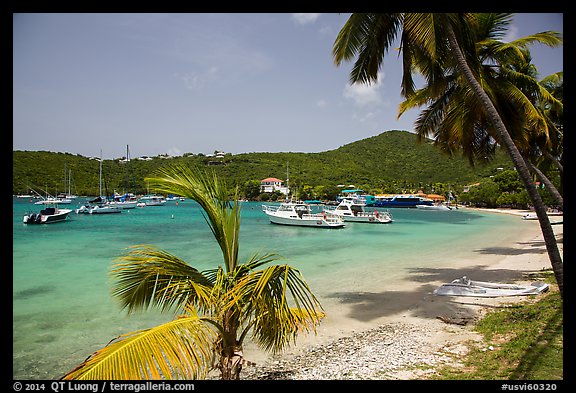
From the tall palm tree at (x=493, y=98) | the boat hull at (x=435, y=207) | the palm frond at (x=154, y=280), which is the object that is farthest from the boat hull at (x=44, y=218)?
the boat hull at (x=435, y=207)

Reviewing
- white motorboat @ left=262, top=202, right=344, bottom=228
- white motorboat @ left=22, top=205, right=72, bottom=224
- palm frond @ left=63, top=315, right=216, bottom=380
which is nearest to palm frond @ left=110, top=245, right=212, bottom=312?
palm frond @ left=63, top=315, right=216, bottom=380

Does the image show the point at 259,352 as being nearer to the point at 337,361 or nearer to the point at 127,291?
the point at 337,361

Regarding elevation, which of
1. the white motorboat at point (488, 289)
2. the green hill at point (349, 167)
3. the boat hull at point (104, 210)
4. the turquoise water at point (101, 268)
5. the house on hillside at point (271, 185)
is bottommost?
the turquoise water at point (101, 268)

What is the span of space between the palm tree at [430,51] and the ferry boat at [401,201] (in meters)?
67.8

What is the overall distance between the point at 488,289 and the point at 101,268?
15205mm

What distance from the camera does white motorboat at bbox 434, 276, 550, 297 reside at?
29.9ft

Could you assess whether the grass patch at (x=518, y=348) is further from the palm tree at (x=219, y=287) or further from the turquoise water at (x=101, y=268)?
the turquoise water at (x=101, y=268)

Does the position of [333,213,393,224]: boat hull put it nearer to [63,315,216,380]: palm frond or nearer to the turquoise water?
the turquoise water

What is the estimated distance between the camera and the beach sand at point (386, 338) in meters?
5.51

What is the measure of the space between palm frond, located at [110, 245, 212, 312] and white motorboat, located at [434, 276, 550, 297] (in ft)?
28.3

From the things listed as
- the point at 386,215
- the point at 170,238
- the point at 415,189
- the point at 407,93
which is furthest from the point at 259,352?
the point at 415,189

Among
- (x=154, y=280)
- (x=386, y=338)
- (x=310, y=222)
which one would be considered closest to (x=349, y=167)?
(x=310, y=222)

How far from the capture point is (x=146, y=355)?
6.84 ft
